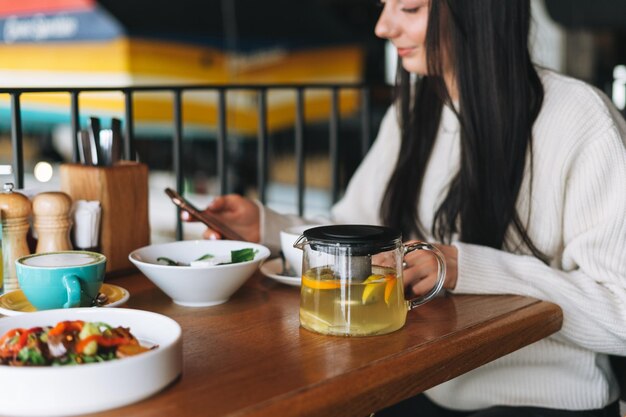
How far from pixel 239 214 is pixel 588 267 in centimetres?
66

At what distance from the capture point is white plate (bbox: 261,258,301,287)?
128 cm

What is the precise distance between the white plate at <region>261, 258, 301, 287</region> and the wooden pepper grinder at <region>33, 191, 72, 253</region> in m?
0.34

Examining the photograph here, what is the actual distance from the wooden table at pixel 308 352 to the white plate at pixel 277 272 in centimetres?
2

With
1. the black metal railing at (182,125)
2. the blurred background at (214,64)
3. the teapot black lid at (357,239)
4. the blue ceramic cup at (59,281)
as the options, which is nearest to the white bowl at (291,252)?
the teapot black lid at (357,239)

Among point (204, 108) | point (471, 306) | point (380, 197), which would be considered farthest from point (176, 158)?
point (204, 108)

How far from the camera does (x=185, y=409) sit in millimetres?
792

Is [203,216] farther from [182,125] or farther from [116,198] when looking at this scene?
[182,125]

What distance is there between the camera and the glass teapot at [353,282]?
1.01m

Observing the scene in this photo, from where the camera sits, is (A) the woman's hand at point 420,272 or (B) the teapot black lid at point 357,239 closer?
(B) the teapot black lid at point 357,239

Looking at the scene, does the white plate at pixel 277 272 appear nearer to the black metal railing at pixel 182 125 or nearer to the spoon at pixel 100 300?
the spoon at pixel 100 300

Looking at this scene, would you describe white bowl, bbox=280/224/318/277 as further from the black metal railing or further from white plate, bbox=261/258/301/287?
the black metal railing

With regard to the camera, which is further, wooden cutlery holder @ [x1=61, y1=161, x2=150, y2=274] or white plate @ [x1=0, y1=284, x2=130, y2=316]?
wooden cutlery holder @ [x1=61, y1=161, x2=150, y2=274]


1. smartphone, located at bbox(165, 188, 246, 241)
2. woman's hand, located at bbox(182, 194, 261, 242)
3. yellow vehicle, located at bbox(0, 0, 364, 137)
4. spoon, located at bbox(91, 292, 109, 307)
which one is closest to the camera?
spoon, located at bbox(91, 292, 109, 307)

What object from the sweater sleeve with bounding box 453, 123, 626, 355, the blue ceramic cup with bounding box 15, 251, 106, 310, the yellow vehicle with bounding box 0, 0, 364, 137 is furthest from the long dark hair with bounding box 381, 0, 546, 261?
the yellow vehicle with bounding box 0, 0, 364, 137
